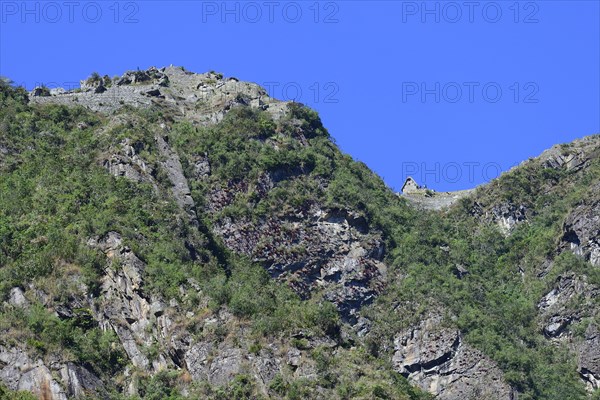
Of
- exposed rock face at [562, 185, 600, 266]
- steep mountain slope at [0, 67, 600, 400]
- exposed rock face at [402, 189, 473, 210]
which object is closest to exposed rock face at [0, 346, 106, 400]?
steep mountain slope at [0, 67, 600, 400]

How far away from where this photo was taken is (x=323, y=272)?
99875 millimetres

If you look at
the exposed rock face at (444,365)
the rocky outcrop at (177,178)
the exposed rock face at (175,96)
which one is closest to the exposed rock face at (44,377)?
the rocky outcrop at (177,178)

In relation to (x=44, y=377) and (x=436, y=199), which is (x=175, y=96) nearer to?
(x=436, y=199)

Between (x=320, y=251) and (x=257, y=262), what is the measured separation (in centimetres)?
382

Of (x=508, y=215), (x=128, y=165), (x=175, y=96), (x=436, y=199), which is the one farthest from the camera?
(x=436, y=199)

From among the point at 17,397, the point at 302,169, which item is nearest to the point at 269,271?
the point at 302,169

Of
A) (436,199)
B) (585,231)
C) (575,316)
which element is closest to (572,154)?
(436,199)

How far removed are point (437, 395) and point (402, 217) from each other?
716 inches

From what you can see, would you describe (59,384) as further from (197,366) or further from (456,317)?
(456,317)

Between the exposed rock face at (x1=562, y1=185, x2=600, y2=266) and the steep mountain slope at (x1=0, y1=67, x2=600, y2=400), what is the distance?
128 mm

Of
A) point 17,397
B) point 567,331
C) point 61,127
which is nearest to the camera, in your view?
point 17,397

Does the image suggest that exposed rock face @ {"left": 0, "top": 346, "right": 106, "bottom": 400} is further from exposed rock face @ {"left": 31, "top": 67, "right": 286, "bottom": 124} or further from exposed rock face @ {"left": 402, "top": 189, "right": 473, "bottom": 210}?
exposed rock face @ {"left": 402, "top": 189, "right": 473, "bottom": 210}

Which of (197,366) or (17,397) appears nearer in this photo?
(17,397)

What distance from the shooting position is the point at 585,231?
351 ft
